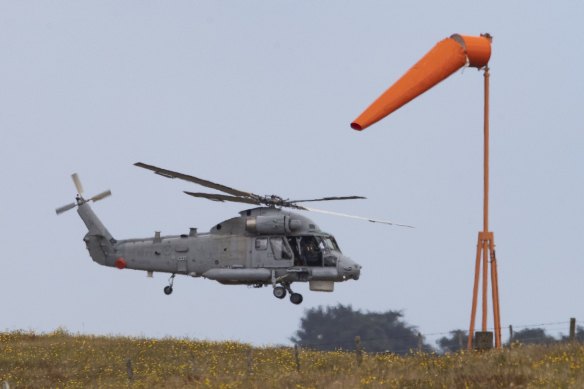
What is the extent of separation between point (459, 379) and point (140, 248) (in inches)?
741

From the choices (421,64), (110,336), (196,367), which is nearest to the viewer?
(421,64)

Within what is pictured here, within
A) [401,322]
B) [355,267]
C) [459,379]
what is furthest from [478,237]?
[401,322]

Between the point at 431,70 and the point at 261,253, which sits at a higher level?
the point at 431,70

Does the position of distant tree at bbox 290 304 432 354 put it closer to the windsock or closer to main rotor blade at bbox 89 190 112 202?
main rotor blade at bbox 89 190 112 202

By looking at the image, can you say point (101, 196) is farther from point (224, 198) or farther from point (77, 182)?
point (224, 198)

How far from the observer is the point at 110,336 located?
4212 centimetres

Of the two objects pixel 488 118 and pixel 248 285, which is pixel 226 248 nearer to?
pixel 248 285

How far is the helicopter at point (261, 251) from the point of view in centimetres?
3647

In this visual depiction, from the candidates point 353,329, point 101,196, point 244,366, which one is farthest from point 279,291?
point 353,329

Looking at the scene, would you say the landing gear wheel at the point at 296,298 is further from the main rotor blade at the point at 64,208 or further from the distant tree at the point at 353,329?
the distant tree at the point at 353,329

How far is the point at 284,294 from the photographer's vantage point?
37.1 meters

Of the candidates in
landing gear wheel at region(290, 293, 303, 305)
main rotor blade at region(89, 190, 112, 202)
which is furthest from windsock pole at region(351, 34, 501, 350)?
main rotor blade at region(89, 190, 112, 202)

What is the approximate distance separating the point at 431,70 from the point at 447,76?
0.77m

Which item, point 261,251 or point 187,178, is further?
point 261,251
